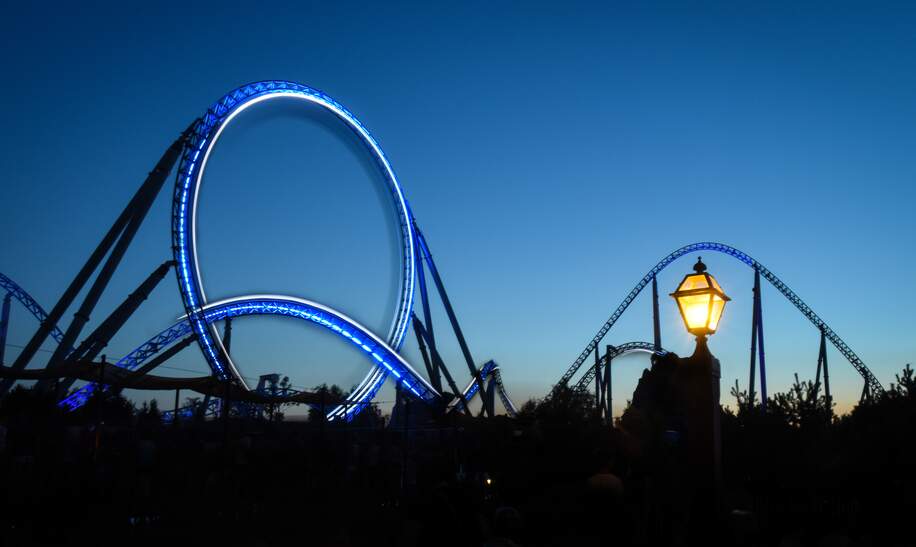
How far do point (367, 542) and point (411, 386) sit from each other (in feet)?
75.9

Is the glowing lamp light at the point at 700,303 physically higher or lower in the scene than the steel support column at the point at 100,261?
lower

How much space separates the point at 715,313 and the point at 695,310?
138 millimetres

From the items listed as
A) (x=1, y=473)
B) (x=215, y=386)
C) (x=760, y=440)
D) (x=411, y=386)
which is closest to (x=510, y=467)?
(x=760, y=440)

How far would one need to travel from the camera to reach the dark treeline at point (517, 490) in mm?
6137

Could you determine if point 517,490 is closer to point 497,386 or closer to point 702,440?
point 702,440

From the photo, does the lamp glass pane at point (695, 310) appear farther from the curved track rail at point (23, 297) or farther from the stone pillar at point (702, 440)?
the curved track rail at point (23, 297)

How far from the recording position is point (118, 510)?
7168mm

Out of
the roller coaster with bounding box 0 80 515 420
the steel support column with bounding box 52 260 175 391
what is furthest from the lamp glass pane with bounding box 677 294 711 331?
the steel support column with bounding box 52 260 175 391

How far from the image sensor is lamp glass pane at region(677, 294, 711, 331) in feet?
16.9

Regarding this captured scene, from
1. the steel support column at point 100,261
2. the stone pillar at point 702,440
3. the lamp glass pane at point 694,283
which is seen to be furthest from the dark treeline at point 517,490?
the steel support column at point 100,261

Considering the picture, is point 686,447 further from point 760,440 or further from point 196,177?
point 196,177

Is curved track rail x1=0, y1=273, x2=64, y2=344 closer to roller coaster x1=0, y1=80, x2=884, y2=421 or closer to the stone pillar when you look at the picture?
roller coaster x1=0, y1=80, x2=884, y2=421

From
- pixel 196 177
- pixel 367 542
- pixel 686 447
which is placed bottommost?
pixel 367 542

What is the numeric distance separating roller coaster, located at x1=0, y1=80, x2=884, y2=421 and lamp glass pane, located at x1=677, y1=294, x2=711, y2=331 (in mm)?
9042
